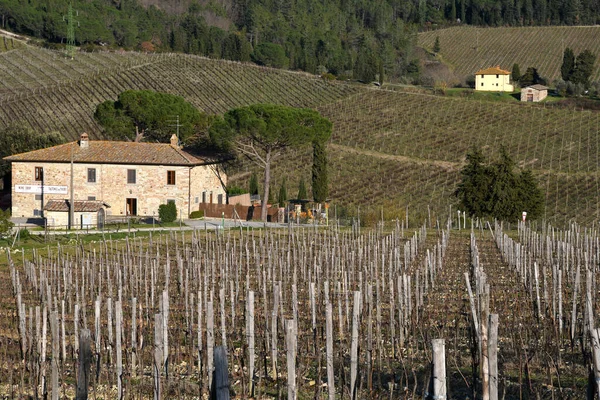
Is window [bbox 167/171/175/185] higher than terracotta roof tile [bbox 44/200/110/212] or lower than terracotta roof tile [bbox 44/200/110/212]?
higher

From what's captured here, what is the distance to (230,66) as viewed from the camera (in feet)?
294

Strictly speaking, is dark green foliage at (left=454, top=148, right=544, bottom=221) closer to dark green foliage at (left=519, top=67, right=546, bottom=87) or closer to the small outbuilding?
the small outbuilding

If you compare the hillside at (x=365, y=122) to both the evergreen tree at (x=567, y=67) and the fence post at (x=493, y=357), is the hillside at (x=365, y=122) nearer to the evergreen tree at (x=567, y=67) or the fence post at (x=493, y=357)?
the evergreen tree at (x=567, y=67)

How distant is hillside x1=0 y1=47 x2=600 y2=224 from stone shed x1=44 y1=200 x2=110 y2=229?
10.7 meters

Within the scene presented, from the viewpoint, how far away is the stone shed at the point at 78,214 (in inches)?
1535

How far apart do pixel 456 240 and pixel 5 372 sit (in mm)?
23085

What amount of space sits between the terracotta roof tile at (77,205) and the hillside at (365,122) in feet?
35.5

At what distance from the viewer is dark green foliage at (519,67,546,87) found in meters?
94.8

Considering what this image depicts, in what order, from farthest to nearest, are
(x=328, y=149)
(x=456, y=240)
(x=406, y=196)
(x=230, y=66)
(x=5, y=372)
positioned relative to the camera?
(x=230, y=66) < (x=328, y=149) < (x=406, y=196) < (x=456, y=240) < (x=5, y=372)

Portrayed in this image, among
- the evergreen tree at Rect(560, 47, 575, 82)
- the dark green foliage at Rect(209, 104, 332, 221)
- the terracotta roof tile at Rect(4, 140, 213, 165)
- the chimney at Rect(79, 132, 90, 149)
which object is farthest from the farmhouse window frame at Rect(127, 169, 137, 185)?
the evergreen tree at Rect(560, 47, 575, 82)

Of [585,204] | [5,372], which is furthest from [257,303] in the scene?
[585,204]

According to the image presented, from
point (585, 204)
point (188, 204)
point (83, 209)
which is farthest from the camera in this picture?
point (585, 204)

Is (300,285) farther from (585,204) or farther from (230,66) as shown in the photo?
(230,66)

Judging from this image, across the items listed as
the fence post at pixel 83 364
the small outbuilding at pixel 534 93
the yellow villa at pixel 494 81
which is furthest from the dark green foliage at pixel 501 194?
the yellow villa at pixel 494 81
